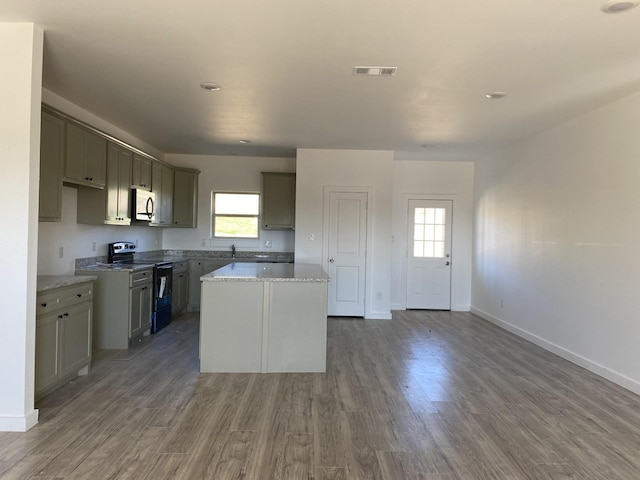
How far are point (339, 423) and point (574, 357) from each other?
3013 mm

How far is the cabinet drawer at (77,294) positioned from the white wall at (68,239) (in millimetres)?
732

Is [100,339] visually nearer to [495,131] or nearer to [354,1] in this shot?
[354,1]

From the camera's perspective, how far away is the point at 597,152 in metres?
4.29

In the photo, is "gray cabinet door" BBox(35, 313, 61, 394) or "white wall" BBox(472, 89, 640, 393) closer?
"gray cabinet door" BBox(35, 313, 61, 394)

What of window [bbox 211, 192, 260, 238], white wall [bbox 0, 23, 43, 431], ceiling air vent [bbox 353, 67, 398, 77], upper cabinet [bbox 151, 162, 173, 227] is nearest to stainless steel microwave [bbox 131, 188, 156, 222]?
upper cabinet [bbox 151, 162, 173, 227]

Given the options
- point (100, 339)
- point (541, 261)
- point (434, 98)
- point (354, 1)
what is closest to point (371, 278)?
point (541, 261)

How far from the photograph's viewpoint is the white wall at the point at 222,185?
7418 mm

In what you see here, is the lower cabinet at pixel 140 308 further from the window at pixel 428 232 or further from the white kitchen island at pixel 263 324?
the window at pixel 428 232

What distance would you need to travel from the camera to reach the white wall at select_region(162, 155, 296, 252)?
24.3 feet

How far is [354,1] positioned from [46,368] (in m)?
3.36

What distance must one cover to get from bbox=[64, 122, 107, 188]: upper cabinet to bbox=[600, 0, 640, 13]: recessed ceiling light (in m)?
4.26

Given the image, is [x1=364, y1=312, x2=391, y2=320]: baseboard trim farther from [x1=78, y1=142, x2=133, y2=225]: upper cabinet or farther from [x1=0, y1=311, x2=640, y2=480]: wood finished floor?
[x1=78, y1=142, x2=133, y2=225]: upper cabinet

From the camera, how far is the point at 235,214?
749 cm

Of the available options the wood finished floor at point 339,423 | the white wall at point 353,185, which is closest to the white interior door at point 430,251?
the white wall at point 353,185
